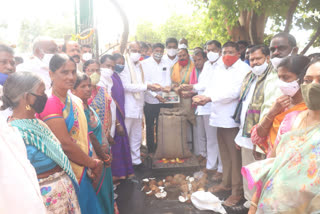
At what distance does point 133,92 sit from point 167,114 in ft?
2.44

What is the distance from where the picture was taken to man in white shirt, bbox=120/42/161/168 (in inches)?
188

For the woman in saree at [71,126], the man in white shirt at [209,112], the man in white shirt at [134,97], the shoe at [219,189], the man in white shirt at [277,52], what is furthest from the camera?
the man in white shirt at [134,97]

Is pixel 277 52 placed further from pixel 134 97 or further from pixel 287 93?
pixel 134 97

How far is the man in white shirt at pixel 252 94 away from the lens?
2932mm

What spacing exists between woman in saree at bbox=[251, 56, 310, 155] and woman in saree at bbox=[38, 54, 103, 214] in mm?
1553

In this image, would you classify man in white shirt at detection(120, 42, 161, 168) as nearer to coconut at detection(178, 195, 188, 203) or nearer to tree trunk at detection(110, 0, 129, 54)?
coconut at detection(178, 195, 188, 203)

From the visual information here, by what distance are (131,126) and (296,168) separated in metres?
3.72

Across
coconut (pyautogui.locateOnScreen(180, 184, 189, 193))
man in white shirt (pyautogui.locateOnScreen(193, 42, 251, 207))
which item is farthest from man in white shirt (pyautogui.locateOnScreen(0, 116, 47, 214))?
coconut (pyautogui.locateOnScreen(180, 184, 189, 193))

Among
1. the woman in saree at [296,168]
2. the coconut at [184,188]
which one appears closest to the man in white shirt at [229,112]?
the coconut at [184,188]

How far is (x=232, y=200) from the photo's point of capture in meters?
3.47

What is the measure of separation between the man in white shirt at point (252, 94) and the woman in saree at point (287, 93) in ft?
1.77

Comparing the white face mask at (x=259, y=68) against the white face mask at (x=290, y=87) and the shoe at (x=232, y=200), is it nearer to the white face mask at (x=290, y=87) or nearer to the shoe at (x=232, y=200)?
the white face mask at (x=290, y=87)

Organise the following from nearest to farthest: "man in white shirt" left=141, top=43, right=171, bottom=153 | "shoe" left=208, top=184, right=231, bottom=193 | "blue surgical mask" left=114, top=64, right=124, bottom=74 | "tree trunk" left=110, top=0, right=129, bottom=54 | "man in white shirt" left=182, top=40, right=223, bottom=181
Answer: "shoe" left=208, top=184, right=231, bottom=193, "man in white shirt" left=182, top=40, right=223, bottom=181, "blue surgical mask" left=114, top=64, right=124, bottom=74, "man in white shirt" left=141, top=43, right=171, bottom=153, "tree trunk" left=110, top=0, right=129, bottom=54

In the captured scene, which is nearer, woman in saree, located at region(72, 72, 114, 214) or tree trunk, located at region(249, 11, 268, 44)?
woman in saree, located at region(72, 72, 114, 214)
